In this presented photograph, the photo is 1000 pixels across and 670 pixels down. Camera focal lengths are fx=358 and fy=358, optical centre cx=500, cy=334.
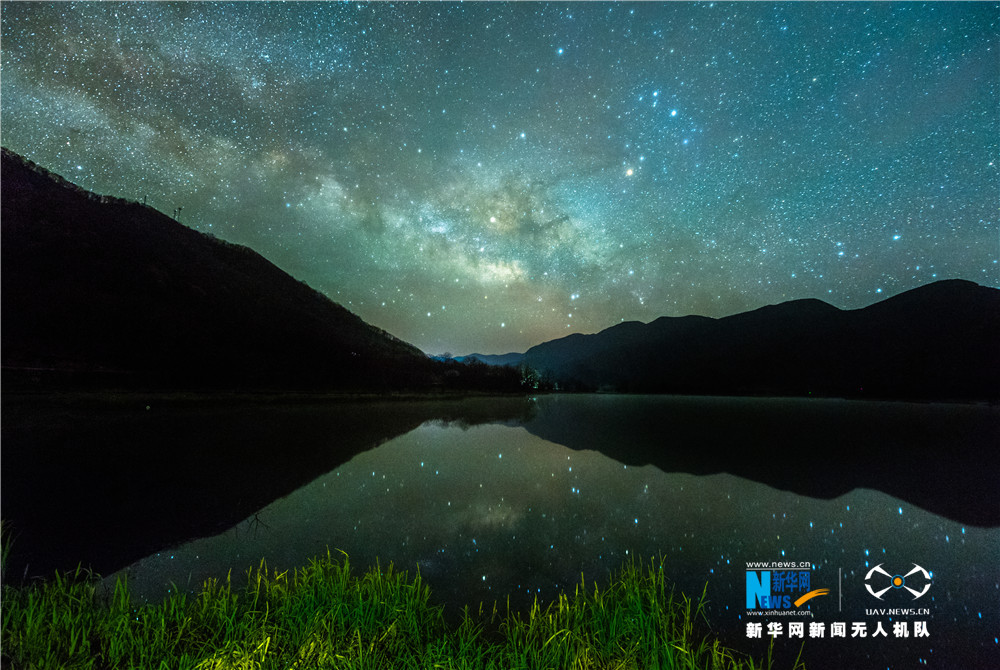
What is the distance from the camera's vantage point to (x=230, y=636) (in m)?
3.85

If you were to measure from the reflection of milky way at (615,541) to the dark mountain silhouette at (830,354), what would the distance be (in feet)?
298

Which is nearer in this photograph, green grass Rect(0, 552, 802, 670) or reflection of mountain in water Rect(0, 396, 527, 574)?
green grass Rect(0, 552, 802, 670)

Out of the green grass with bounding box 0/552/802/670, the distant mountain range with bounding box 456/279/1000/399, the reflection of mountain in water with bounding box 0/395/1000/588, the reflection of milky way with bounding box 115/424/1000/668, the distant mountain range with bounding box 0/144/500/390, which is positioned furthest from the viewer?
the distant mountain range with bounding box 456/279/1000/399

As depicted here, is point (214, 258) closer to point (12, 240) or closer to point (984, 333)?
point (12, 240)

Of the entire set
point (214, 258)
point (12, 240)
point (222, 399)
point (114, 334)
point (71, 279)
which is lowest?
point (222, 399)

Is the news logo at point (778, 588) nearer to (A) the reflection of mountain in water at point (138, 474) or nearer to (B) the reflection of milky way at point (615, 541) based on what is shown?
(B) the reflection of milky way at point (615, 541)

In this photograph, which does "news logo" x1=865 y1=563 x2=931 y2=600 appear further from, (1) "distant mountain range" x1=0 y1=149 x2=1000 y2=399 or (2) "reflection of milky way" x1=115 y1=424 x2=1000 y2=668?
(1) "distant mountain range" x1=0 y1=149 x2=1000 y2=399

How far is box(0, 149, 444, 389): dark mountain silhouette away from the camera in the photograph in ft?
168

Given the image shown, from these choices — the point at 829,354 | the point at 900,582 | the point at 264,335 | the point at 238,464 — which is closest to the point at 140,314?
the point at 264,335

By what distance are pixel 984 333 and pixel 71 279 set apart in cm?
21916

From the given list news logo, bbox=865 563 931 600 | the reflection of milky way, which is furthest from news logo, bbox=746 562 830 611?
news logo, bbox=865 563 931 600

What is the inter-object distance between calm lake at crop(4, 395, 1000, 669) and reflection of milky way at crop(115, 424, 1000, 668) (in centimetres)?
→ 4

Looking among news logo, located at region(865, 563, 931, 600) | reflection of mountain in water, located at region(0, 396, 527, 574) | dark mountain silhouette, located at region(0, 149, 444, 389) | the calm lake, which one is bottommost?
reflection of mountain in water, located at region(0, 396, 527, 574)

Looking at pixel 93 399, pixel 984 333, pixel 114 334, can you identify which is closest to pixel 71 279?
pixel 114 334
